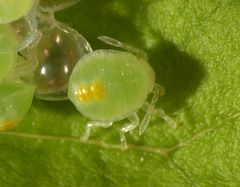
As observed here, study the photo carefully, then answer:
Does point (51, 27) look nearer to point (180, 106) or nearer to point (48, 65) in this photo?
point (48, 65)

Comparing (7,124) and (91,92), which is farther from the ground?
(91,92)

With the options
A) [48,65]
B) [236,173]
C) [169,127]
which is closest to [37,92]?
[48,65]

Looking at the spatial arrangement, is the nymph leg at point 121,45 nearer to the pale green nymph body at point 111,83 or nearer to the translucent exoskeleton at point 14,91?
the pale green nymph body at point 111,83

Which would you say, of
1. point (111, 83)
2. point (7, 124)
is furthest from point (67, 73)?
point (7, 124)

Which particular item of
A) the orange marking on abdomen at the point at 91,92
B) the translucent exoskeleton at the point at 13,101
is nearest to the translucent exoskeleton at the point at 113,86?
the orange marking on abdomen at the point at 91,92

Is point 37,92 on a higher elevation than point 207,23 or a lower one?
lower

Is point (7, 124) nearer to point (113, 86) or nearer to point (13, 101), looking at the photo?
point (13, 101)

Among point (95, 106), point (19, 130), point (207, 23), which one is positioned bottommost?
point (19, 130)
